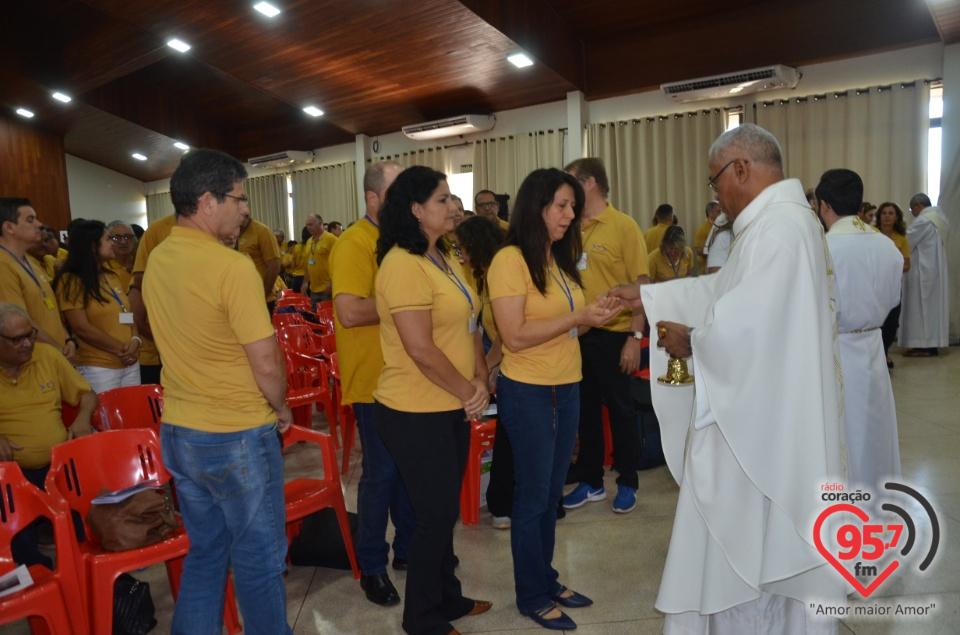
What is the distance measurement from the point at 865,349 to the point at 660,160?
7.30 metres

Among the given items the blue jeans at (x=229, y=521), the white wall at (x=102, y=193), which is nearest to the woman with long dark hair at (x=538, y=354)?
the blue jeans at (x=229, y=521)

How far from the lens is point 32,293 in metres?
3.36

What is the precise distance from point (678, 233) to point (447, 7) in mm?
3398

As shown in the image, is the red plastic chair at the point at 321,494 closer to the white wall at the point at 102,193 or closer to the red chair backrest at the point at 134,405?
the red chair backrest at the point at 134,405

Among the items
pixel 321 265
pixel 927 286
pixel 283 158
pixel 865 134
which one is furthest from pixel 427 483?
pixel 283 158

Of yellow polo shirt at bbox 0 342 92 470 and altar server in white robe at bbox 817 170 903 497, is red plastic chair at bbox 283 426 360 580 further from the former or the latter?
altar server in white robe at bbox 817 170 903 497

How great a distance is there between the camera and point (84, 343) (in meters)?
3.62

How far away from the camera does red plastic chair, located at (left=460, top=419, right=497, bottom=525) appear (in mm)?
3328

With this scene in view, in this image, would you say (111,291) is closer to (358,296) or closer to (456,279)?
(358,296)

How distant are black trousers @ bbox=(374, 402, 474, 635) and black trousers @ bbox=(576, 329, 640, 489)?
55.9 inches

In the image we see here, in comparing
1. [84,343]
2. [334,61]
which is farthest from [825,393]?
[334,61]

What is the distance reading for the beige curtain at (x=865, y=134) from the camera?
7.95 meters

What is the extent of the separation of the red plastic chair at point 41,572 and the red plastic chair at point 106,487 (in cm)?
4

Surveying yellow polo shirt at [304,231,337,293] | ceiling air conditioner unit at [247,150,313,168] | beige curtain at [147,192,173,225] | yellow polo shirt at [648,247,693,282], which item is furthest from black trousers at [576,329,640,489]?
beige curtain at [147,192,173,225]
